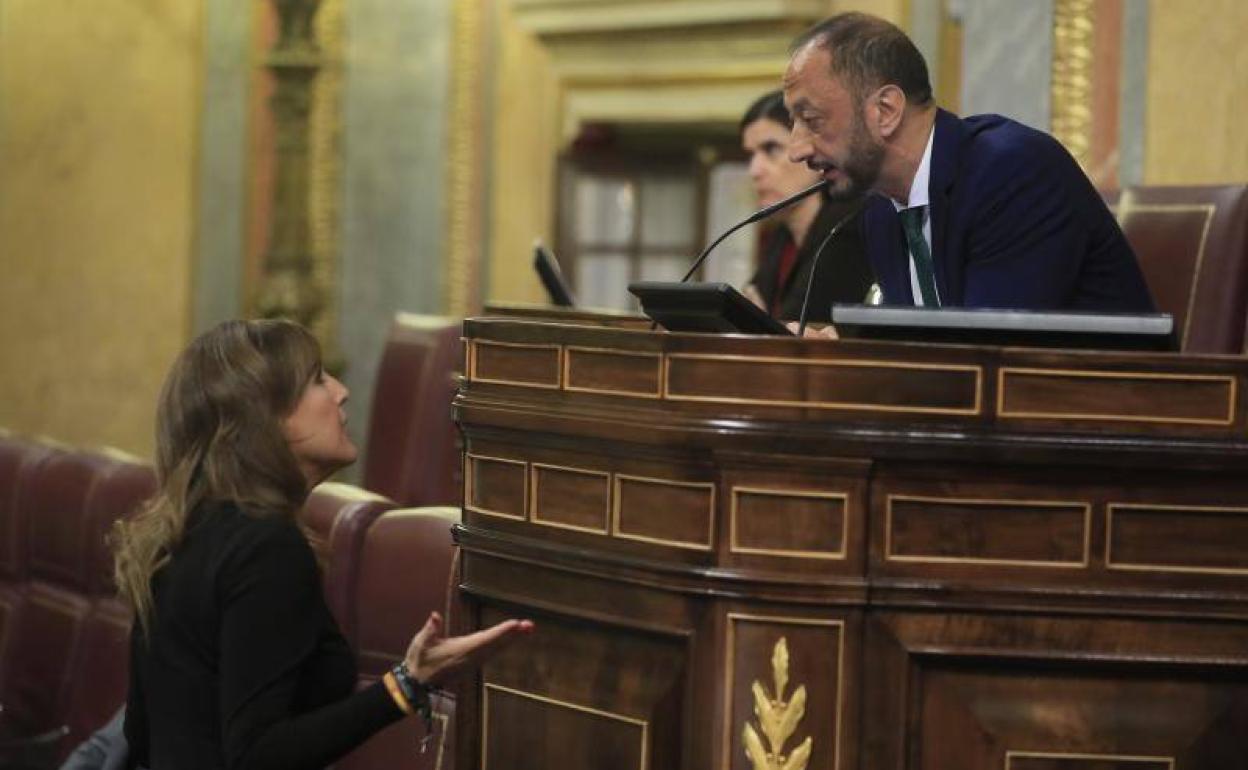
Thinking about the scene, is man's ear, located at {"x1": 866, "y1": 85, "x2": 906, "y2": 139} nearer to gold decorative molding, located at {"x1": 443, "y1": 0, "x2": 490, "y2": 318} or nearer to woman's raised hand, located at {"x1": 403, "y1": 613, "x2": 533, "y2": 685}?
woman's raised hand, located at {"x1": 403, "y1": 613, "x2": 533, "y2": 685}

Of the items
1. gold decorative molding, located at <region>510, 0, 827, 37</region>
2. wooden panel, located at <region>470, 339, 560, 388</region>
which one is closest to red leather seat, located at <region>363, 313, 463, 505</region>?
gold decorative molding, located at <region>510, 0, 827, 37</region>

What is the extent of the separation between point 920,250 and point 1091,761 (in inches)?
29.2

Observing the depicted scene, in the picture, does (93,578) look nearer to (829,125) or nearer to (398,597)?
(398,597)

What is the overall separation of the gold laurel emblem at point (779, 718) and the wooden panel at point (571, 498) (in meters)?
0.25

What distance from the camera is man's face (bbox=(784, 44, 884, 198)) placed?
109 inches

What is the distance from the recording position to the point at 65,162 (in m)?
8.70

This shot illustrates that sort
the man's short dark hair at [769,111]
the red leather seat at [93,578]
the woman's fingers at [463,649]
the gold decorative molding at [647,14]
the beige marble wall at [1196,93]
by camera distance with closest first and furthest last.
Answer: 1. the woman's fingers at [463,649]
2. the red leather seat at [93,578]
3. the man's short dark hair at [769,111]
4. the beige marble wall at [1196,93]
5. the gold decorative molding at [647,14]

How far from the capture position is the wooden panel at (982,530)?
2.22m

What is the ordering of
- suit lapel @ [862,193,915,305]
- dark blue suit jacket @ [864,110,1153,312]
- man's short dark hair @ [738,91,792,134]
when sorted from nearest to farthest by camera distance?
dark blue suit jacket @ [864,110,1153,312], suit lapel @ [862,193,915,305], man's short dark hair @ [738,91,792,134]

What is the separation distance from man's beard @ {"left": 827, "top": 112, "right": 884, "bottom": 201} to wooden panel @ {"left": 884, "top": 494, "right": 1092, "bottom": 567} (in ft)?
2.17

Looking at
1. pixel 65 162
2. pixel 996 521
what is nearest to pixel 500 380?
pixel 996 521

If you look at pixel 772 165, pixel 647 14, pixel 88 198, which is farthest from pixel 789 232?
pixel 88 198

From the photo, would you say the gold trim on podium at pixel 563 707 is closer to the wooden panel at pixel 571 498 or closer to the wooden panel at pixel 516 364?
the wooden panel at pixel 571 498

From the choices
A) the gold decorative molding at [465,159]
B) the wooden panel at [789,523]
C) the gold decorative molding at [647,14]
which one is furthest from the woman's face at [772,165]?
the gold decorative molding at [465,159]
